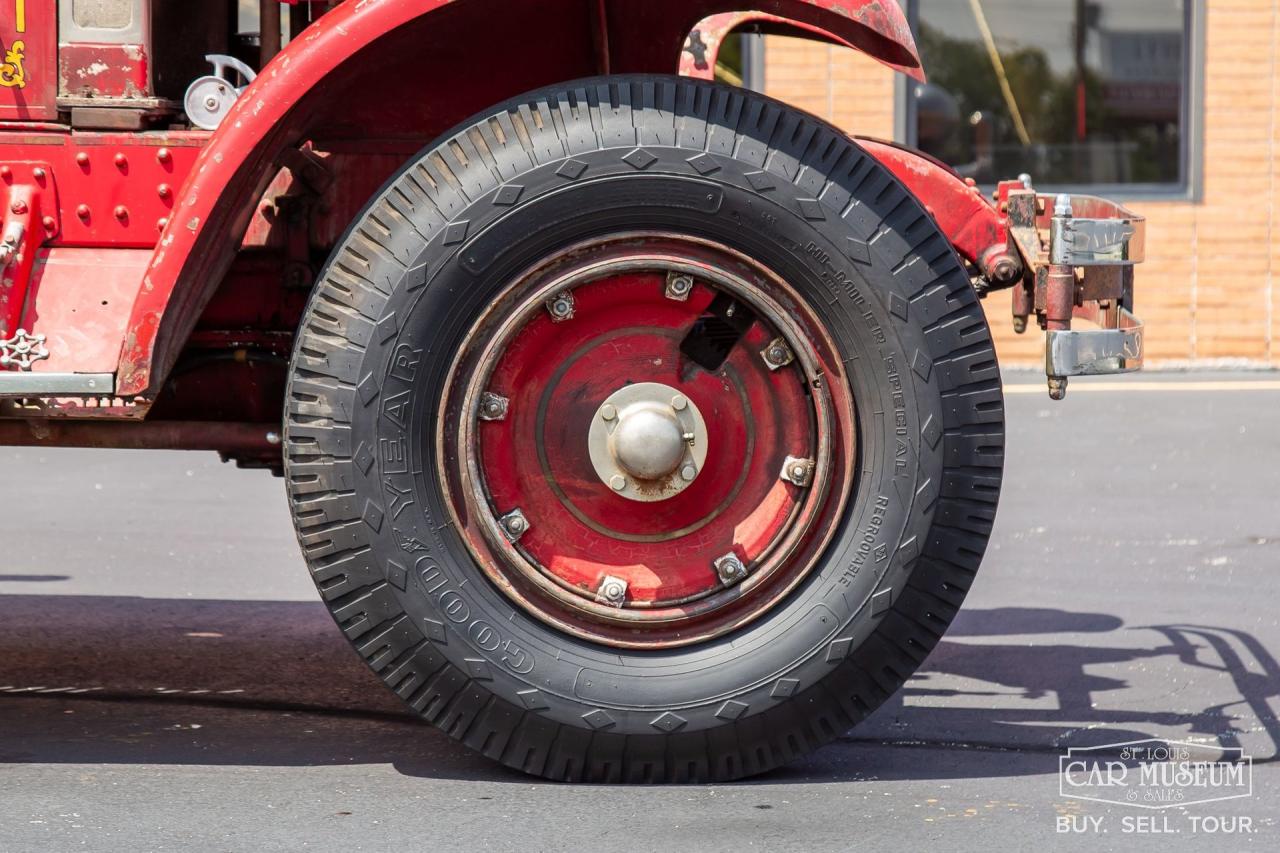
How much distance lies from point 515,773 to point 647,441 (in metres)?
0.76

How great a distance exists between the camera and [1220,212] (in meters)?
11.4

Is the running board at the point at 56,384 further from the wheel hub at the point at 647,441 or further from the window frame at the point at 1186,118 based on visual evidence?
the window frame at the point at 1186,118

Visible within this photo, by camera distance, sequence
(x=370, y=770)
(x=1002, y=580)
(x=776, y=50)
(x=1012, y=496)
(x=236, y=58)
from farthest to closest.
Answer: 1. (x=776, y=50)
2. (x=1012, y=496)
3. (x=1002, y=580)
4. (x=236, y=58)
5. (x=370, y=770)

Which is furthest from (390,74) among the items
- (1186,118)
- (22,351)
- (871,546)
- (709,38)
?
(1186,118)

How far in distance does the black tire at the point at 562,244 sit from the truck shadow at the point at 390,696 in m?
0.26

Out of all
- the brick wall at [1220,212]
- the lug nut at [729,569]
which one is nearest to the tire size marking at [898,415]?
the lug nut at [729,569]

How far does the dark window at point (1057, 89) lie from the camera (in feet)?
38.2

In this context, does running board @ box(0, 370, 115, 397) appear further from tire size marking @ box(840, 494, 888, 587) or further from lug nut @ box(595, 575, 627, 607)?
tire size marking @ box(840, 494, 888, 587)

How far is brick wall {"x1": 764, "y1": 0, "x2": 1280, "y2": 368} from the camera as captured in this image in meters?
11.3

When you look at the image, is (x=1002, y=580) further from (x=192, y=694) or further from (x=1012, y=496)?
(x=192, y=694)

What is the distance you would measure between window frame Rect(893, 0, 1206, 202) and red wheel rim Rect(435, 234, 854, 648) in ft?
26.6

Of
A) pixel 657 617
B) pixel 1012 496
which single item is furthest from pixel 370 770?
pixel 1012 496

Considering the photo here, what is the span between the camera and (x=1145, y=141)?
38.4ft

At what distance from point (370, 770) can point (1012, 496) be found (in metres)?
4.46
